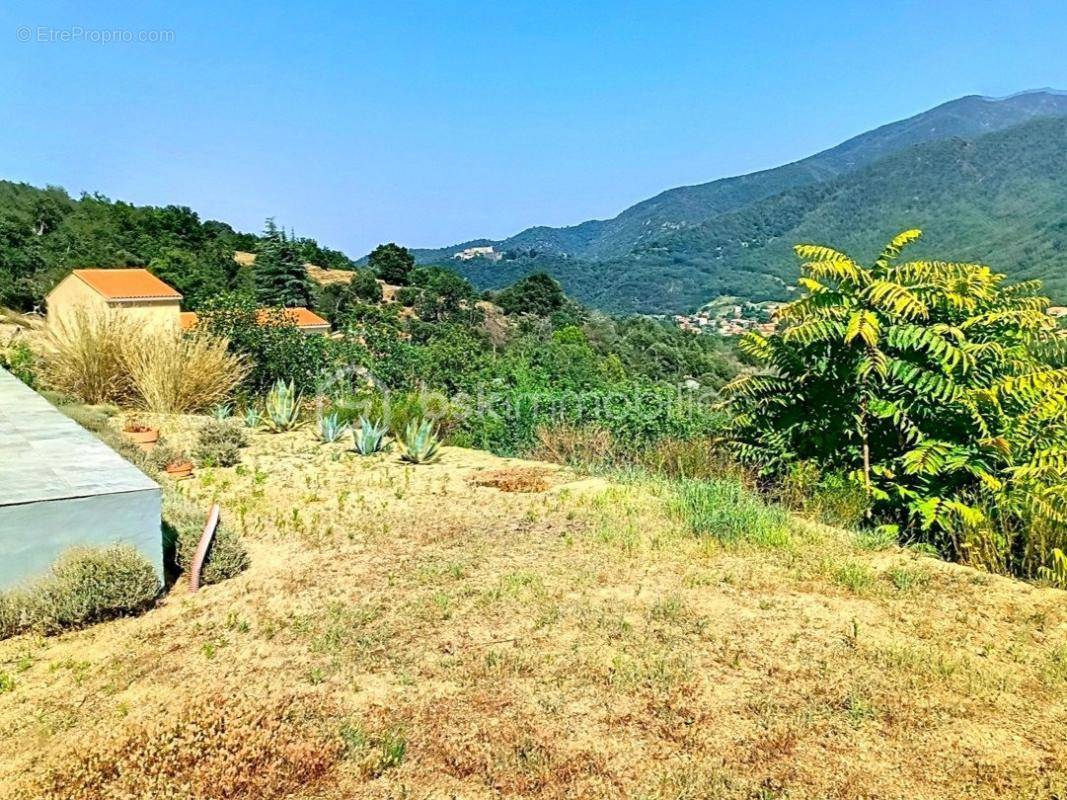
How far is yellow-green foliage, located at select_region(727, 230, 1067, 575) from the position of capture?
459 cm

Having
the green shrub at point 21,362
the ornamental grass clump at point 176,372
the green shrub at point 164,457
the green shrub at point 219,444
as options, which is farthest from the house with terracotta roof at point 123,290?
the green shrub at point 164,457

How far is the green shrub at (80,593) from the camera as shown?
3451 mm

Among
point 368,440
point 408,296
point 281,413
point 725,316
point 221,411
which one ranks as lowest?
point 725,316

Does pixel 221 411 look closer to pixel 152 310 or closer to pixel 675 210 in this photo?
pixel 152 310

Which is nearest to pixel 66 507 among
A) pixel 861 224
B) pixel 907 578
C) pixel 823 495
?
pixel 907 578

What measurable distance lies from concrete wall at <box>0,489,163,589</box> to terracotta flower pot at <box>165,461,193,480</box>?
2.91m

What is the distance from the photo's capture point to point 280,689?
2.96 meters

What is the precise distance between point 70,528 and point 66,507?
0.11 m

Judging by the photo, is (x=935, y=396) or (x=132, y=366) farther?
(x=132, y=366)

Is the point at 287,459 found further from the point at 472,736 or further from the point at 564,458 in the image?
the point at 472,736

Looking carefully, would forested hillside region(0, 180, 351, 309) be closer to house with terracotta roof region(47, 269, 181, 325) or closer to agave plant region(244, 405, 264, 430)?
house with terracotta roof region(47, 269, 181, 325)

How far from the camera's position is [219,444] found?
7238 mm

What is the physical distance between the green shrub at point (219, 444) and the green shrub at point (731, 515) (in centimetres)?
441

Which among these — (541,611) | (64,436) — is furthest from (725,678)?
(64,436)
